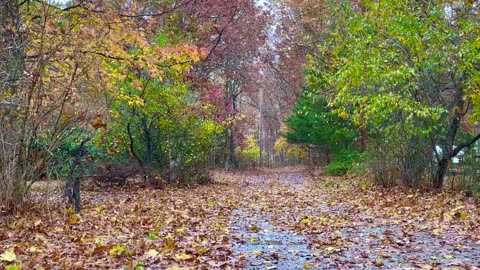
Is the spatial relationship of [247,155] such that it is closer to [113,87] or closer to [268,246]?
[113,87]

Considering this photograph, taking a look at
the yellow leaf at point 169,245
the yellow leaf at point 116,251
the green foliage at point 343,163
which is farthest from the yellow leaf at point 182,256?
the green foliage at point 343,163

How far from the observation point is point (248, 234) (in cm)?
694

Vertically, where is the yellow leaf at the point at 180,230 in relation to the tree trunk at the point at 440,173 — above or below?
below

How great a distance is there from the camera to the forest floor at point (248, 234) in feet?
16.2

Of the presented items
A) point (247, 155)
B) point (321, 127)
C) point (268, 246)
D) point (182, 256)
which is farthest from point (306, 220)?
point (247, 155)

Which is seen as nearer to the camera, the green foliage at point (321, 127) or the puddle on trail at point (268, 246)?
the puddle on trail at point (268, 246)

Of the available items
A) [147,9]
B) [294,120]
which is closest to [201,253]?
[147,9]

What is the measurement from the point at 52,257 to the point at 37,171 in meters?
2.82

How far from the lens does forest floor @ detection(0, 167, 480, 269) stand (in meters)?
4.93

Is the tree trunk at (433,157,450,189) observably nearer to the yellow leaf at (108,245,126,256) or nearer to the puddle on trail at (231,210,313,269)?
the puddle on trail at (231,210,313,269)

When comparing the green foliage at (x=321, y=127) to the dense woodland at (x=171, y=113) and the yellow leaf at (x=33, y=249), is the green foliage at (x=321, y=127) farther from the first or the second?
the yellow leaf at (x=33, y=249)

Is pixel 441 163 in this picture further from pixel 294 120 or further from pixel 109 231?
pixel 294 120

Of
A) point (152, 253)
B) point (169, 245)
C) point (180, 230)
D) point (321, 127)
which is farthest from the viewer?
point (321, 127)

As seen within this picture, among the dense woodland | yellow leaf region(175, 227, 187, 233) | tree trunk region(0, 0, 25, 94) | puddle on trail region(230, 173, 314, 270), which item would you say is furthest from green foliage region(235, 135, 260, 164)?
yellow leaf region(175, 227, 187, 233)
